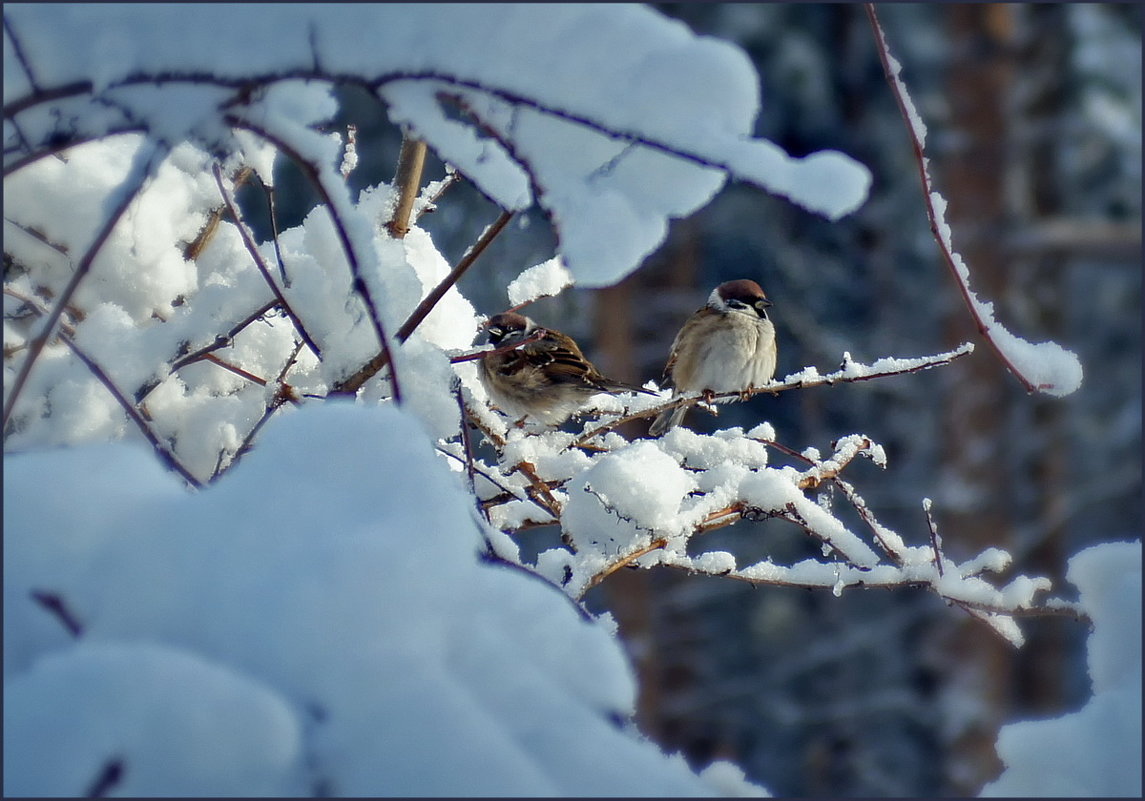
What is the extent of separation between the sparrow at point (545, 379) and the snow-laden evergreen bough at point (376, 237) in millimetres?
2216

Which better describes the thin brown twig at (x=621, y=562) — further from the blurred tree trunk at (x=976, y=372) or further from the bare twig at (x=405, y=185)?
the blurred tree trunk at (x=976, y=372)

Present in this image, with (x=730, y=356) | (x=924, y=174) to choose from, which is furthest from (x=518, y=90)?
(x=730, y=356)

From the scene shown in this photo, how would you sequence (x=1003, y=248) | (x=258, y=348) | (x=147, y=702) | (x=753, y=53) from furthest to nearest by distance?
(x=753, y=53) → (x=1003, y=248) → (x=258, y=348) → (x=147, y=702)

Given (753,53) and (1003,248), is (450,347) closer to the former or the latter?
(1003,248)

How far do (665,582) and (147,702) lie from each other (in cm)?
1060

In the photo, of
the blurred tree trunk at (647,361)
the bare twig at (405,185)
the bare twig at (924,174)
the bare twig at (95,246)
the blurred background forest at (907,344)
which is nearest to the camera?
the bare twig at (95,246)

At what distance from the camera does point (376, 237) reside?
1.89 m

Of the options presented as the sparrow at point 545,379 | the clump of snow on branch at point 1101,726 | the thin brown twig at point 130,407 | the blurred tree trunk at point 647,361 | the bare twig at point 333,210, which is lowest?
the clump of snow on branch at point 1101,726

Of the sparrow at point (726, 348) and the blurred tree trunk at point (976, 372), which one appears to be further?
the blurred tree trunk at point (976, 372)

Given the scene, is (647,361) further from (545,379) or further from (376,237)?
(376,237)

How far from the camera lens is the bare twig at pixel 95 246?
0.85 metres

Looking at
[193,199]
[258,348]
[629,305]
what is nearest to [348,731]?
[258,348]

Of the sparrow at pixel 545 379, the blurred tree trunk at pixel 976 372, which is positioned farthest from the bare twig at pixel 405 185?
the blurred tree trunk at pixel 976 372

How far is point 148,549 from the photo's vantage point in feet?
2.59
